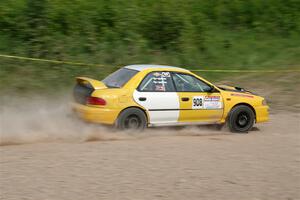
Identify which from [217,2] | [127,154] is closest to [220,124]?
[127,154]

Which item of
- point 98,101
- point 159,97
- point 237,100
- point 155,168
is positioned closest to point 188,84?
point 159,97

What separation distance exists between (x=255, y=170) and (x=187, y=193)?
1.65m

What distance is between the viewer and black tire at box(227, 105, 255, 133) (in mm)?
11055

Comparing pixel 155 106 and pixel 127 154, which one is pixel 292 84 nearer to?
pixel 155 106

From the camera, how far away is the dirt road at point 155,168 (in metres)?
6.44

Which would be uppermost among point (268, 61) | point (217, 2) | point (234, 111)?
point (217, 2)

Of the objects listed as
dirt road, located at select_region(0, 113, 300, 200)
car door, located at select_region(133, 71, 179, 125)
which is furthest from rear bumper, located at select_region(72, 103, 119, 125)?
car door, located at select_region(133, 71, 179, 125)

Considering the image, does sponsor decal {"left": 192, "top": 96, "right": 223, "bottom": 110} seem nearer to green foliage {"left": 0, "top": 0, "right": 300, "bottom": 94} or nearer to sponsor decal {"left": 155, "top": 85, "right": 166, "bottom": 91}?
sponsor decal {"left": 155, "top": 85, "right": 166, "bottom": 91}

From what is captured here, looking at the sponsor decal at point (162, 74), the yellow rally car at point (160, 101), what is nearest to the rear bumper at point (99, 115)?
the yellow rally car at point (160, 101)

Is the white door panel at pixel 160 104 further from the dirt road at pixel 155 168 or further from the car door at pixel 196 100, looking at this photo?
the dirt road at pixel 155 168

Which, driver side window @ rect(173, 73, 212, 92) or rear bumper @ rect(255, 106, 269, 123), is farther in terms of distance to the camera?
rear bumper @ rect(255, 106, 269, 123)

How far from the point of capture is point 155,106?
10312 millimetres

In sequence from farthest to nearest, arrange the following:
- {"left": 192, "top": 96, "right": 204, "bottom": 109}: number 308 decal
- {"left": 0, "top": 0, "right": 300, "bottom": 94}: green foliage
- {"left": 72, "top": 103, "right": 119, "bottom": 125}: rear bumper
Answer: {"left": 0, "top": 0, "right": 300, "bottom": 94}: green foliage < {"left": 192, "top": 96, "right": 204, "bottom": 109}: number 308 decal < {"left": 72, "top": 103, "right": 119, "bottom": 125}: rear bumper

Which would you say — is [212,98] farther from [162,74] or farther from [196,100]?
[162,74]
